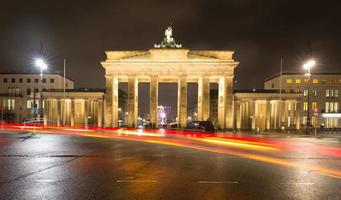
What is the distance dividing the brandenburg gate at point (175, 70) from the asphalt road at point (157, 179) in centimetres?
5140

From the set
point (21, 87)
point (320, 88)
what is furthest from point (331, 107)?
point (21, 87)

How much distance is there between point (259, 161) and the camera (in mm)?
18672

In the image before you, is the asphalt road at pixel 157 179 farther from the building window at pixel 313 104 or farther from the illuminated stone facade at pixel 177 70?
the building window at pixel 313 104

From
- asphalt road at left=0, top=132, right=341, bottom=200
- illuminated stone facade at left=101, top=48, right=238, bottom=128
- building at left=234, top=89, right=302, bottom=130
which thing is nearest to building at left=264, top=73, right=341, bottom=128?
building at left=234, top=89, right=302, bottom=130

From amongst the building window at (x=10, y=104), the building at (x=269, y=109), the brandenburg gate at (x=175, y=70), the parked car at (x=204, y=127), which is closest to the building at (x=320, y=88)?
the building at (x=269, y=109)

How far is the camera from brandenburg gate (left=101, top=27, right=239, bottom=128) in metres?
69.7

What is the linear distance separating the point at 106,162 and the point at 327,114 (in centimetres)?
9472

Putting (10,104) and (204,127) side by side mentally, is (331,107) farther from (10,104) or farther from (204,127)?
(10,104)

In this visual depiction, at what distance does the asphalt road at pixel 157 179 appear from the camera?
1070 cm

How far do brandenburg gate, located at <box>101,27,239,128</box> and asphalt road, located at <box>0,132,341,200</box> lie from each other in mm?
51398

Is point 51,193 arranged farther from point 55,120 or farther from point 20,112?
point 20,112

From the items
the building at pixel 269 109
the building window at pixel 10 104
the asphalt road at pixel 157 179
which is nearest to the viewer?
the asphalt road at pixel 157 179

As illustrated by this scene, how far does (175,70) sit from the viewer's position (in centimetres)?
7019

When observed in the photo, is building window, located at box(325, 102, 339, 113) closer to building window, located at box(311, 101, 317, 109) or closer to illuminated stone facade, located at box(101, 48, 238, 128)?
building window, located at box(311, 101, 317, 109)
